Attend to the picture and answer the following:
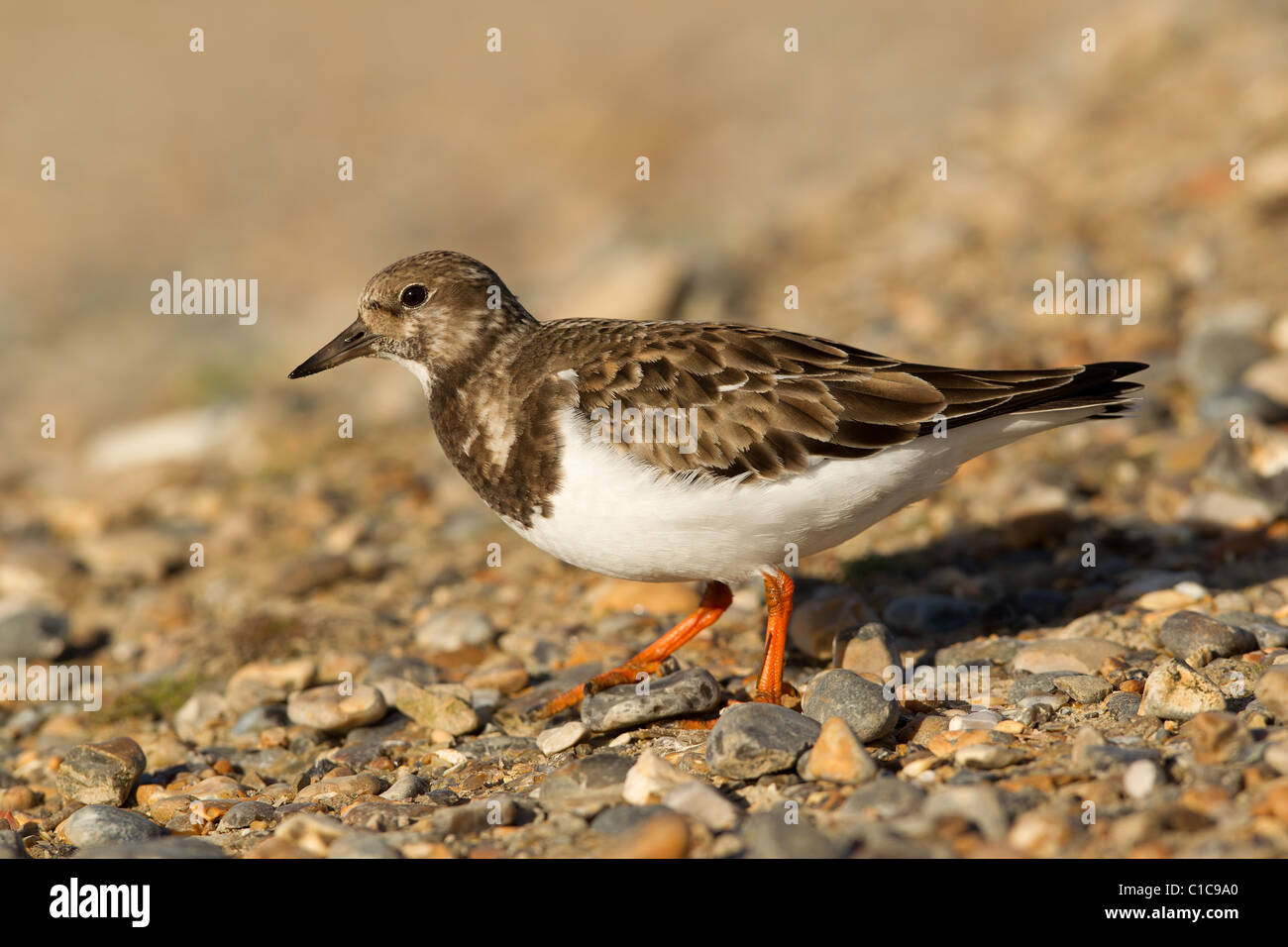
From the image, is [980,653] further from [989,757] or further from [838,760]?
[838,760]

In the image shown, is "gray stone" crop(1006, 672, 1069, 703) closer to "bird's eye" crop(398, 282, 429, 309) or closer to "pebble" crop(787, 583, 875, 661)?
"pebble" crop(787, 583, 875, 661)

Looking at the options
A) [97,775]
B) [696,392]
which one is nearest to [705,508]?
[696,392]

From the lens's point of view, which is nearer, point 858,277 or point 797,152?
point 858,277

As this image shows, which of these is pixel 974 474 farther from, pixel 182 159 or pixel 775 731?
pixel 182 159

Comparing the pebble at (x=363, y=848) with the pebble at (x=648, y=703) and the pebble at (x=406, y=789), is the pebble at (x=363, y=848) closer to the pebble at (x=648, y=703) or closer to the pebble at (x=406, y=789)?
the pebble at (x=406, y=789)

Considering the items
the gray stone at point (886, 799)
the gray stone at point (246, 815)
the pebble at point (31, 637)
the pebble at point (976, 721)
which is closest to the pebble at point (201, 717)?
the gray stone at point (246, 815)
